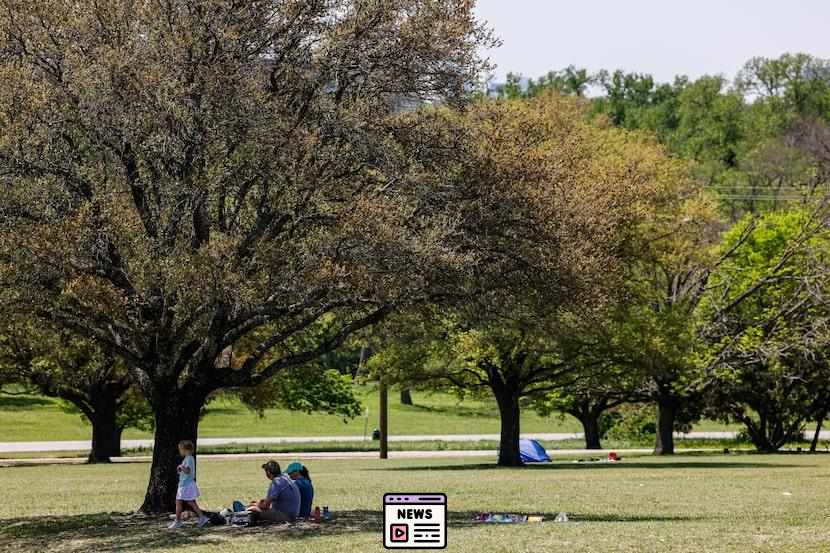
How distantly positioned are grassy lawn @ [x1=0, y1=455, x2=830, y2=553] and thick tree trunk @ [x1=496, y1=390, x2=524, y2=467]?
3.78 feet

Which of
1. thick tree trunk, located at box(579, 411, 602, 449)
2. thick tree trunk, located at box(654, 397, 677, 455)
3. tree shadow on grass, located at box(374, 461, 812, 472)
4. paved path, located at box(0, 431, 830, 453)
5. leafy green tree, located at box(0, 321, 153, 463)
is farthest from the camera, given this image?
paved path, located at box(0, 431, 830, 453)

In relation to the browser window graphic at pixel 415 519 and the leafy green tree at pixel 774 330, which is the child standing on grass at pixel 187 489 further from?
the leafy green tree at pixel 774 330

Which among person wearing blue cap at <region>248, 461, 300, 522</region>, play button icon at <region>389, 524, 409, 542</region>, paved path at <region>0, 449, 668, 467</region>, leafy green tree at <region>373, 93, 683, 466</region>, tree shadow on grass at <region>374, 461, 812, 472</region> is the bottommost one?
paved path at <region>0, 449, 668, 467</region>

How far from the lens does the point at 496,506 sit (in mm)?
22734

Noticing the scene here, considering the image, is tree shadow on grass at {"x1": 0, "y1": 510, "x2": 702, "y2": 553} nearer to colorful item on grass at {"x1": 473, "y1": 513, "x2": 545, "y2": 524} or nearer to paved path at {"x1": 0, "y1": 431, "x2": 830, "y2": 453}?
colorful item on grass at {"x1": 473, "y1": 513, "x2": 545, "y2": 524}

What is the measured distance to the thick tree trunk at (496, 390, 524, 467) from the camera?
4103 cm

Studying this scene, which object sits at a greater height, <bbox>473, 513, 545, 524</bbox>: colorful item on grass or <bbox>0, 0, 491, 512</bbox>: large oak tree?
<bbox>0, 0, 491, 512</bbox>: large oak tree

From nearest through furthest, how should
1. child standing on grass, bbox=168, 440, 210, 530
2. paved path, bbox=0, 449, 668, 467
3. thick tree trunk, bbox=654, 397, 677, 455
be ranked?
child standing on grass, bbox=168, 440, 210, 530
paved path, bbox=0, 449, 668, 467
thick tree trunk, bbox=654, 397, 677, 455

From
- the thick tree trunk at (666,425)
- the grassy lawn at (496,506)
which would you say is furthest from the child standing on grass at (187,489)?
the thick tree trunk at (666,425)

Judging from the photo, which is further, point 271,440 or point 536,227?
point 271,440

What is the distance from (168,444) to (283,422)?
53.5 metres

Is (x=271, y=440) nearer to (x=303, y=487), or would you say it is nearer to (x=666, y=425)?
(x=666, y=425)

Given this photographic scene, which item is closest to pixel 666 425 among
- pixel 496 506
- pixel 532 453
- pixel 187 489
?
pixel 532 453

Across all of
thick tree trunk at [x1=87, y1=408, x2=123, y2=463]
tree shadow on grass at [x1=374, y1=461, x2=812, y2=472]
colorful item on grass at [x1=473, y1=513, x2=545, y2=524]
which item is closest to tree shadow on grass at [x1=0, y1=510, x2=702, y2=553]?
colorful item on grass at [x1=473, y1=513, x2=545, y2=524]
